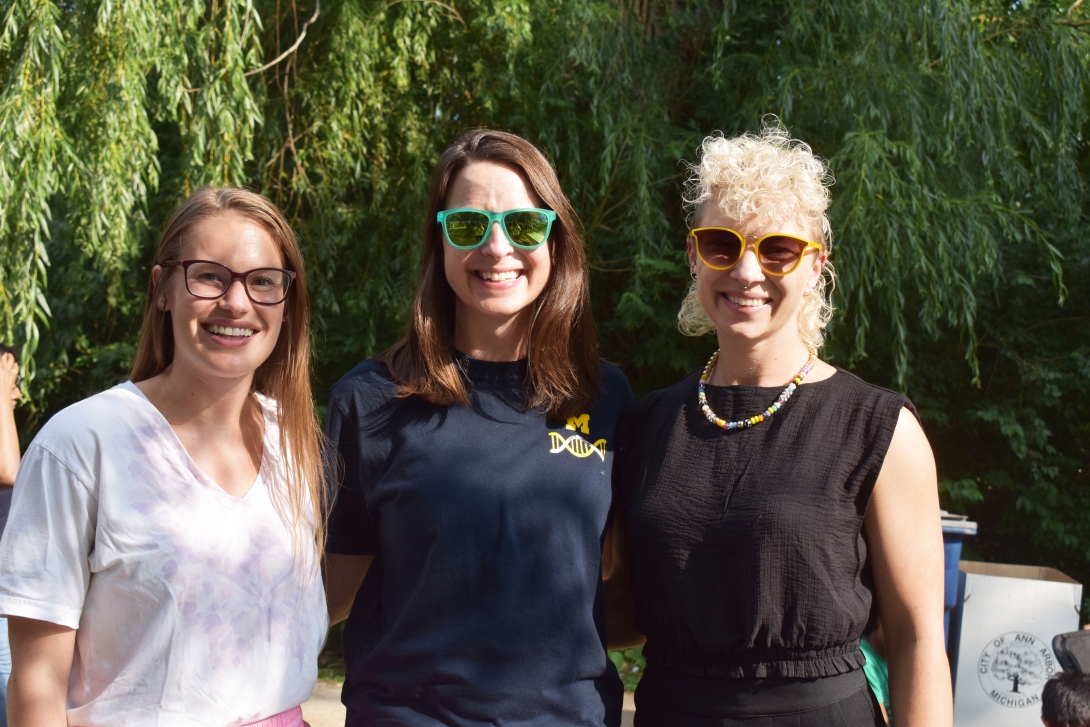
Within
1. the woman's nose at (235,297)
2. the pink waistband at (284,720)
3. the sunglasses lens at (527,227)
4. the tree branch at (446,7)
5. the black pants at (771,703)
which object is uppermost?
the tree branch at (446,7)

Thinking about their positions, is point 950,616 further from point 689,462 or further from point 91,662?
point 91,662

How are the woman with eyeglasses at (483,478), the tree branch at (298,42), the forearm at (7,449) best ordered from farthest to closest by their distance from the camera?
1. the tree branch at (298,42)
2. the forearm at (7,449)
3. the woman with eyeglasses at (483,478)

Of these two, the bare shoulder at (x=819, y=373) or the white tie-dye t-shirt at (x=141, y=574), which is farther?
the bare shoulder at (x=819, y=373)

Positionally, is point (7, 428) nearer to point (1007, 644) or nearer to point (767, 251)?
point (767, 251)

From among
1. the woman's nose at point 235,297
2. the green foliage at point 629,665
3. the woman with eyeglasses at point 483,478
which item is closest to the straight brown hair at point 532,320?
the woman with eyeglasses at point 483,478

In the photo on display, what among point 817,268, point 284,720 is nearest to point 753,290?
point 817,268

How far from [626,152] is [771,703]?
419 cm

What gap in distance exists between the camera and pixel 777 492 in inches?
66.3

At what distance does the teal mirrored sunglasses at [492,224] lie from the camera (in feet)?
6.23

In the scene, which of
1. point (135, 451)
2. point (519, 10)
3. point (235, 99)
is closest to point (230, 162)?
point (235, 99)

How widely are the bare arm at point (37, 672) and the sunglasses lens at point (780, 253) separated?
1.30 metres

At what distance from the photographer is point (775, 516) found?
167 centimetres

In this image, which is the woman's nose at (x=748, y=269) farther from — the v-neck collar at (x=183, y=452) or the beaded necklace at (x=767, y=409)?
the v-neck collar at (x=183, y=452)

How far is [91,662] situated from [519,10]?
171 inches
